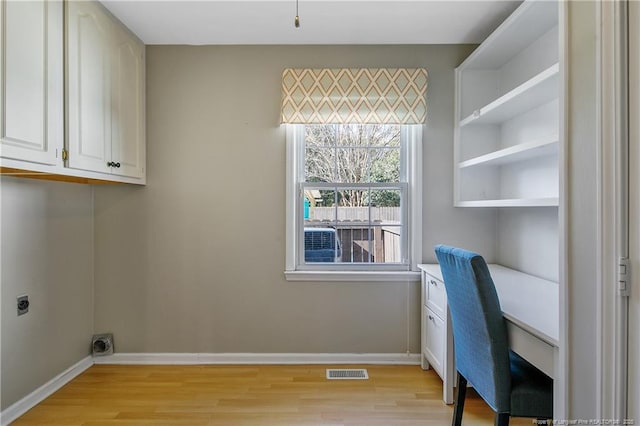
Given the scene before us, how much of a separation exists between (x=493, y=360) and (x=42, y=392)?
8.32 ft

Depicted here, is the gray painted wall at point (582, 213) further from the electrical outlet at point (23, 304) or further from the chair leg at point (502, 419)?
the electrical outlet at point (23, 304)

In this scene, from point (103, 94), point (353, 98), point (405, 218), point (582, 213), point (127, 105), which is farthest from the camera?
point (405, 218)

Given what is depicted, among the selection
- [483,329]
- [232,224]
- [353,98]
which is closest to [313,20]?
[353,98]

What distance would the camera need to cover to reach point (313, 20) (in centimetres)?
229

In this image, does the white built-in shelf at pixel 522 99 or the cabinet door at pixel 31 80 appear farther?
the white built-in shelf at pixel 522 99

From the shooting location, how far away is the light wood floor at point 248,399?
197 centimetres

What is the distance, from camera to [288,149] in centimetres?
264

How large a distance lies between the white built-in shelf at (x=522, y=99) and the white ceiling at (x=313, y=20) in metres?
0.58

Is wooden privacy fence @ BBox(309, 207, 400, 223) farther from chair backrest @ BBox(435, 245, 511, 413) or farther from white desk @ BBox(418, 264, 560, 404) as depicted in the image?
chair backrest @ BBox(435, 245, 511, 413)

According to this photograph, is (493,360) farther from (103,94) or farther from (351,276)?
(103,94)

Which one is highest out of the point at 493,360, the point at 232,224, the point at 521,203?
the point at 521,203

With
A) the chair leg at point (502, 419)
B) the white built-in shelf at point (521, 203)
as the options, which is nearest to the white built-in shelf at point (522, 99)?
the white built-in shelf at point (521, 203)

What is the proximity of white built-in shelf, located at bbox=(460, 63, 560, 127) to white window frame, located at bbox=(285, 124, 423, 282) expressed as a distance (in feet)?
1.33

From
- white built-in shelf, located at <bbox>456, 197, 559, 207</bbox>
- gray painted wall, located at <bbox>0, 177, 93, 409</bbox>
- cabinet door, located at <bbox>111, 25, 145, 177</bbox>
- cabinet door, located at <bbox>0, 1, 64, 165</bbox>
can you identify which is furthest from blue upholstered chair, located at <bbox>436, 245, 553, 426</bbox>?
gray painted wall, located at <bbox>0, 177, 93, 409</bbox>
